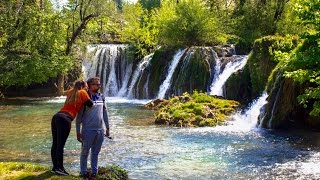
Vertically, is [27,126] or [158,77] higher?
[158,77]

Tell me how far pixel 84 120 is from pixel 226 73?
72.1ft

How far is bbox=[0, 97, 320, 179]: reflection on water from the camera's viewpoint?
12.0 meters

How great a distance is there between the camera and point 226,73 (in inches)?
1165

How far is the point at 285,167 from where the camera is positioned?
12.4 m

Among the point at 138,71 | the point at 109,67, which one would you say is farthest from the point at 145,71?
the point at 109,67

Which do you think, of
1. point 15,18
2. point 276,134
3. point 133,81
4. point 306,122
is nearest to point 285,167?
point 276,134

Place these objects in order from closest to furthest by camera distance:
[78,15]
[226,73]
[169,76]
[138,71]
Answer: [226,73]
[169,76]
[138,71]
[78,15]

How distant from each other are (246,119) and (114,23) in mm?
26396

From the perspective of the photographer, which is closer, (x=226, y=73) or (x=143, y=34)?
(x=226, y=73)

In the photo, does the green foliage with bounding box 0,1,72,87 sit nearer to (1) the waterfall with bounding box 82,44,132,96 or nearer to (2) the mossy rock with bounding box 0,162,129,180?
(1) the waterfall with bounding box 82,44,132,96

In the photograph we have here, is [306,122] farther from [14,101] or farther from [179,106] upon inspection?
[14,101]

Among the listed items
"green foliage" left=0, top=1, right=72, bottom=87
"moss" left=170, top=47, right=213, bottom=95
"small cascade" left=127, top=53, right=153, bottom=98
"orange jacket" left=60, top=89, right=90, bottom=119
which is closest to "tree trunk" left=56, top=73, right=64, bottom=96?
"green foliage" left=0, top=1, right=72, bottom=87

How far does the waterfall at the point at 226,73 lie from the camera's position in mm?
28745

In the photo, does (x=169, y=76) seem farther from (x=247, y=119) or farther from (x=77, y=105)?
(x=77, y=105)
